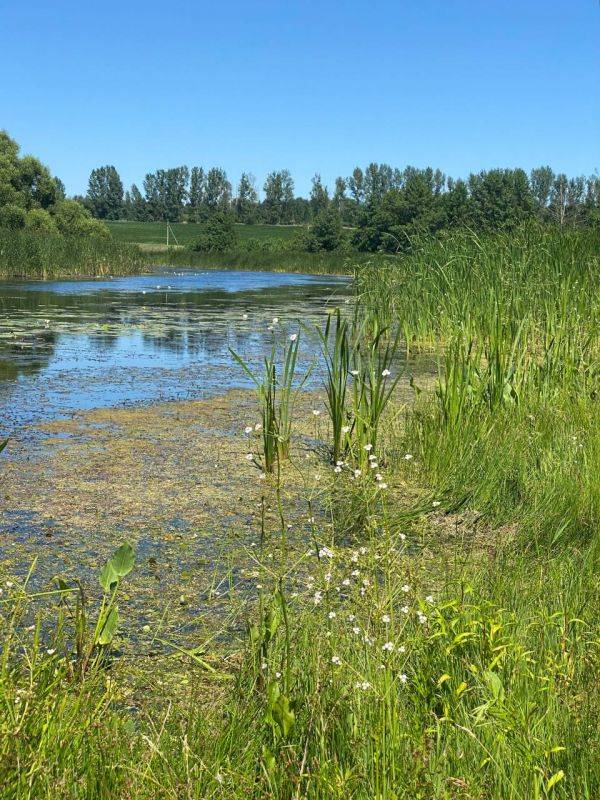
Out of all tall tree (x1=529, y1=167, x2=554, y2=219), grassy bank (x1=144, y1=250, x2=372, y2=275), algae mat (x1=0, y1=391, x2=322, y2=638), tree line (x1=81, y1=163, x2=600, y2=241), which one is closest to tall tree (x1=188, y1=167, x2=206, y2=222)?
tree line (x1=81, y1=163, x2=600, y2=241)

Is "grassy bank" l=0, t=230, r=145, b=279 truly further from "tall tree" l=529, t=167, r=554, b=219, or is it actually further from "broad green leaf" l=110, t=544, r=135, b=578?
"tall tree" l=529, t=167, r=554, b=219

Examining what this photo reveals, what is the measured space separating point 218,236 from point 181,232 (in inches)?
902

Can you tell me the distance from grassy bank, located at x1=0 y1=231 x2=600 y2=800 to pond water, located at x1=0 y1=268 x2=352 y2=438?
107 centimetres

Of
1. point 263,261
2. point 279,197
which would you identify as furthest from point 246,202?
point 263,261

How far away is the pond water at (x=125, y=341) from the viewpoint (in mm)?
6582

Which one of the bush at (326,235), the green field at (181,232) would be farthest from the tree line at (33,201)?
the green field at (181,232)

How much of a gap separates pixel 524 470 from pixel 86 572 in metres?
1.80

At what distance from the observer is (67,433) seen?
17.1 feet

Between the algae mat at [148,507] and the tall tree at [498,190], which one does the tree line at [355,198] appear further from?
the algae mat at [148,507]

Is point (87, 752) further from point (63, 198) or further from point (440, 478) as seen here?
point (63, 198)

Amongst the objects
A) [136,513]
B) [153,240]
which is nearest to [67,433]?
[136,513]

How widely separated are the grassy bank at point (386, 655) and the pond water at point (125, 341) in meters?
1.07

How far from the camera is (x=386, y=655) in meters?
→ 1.98

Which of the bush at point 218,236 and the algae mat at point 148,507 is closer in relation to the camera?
the algae mat at point 148,507
